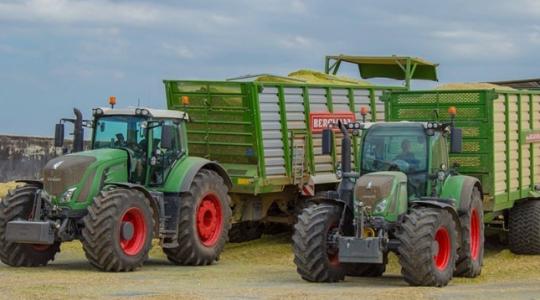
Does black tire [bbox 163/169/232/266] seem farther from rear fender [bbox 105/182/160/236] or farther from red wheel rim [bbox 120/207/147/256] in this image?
red wheel rim [bbox 120/207/147/256]

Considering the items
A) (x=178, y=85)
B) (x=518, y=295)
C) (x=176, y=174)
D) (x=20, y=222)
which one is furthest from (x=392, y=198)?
(x=178, y=85)

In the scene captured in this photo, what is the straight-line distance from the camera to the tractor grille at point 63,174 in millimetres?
14797

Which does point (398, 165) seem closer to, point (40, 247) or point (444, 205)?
point (444, 205)

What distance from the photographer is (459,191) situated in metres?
14.1

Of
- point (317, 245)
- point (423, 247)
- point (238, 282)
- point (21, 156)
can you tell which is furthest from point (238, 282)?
point (21, 156)

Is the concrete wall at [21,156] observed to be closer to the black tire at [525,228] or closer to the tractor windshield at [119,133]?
the tractor windshield at [119,133]

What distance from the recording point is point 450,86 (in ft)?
62.3

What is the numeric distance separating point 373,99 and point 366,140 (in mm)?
5746

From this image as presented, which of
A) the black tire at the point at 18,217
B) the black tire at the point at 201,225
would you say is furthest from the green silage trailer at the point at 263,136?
the black tire at the point at 18,217

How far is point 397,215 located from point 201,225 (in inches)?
158

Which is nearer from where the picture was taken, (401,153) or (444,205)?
(444,205)

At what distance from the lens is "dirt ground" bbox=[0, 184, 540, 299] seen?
11.9 meters

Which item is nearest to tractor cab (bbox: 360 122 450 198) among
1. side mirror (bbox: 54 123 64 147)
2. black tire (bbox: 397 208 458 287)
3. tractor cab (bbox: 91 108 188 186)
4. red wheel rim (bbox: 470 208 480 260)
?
black tire (bbox: 397 208 458 287)

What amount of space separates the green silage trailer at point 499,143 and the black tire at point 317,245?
308 cm
